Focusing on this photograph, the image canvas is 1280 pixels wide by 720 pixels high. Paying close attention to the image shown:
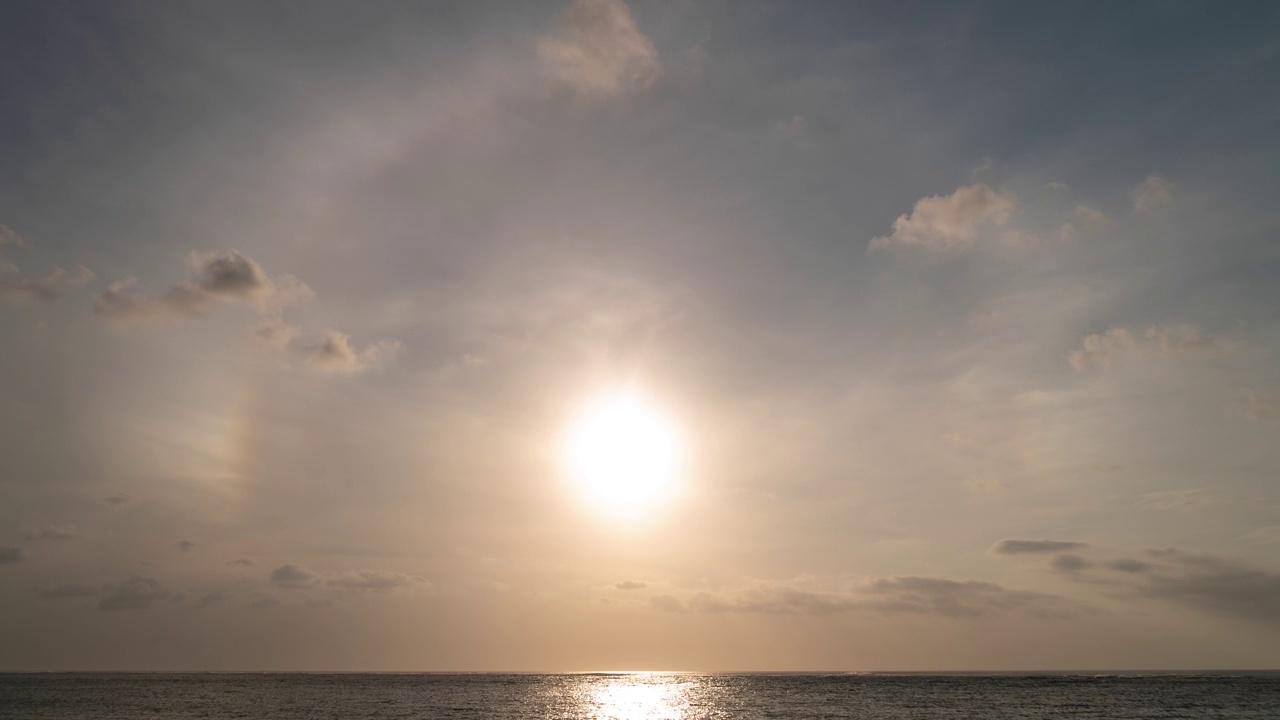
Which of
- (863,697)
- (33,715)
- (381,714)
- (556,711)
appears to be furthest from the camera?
(863,697)

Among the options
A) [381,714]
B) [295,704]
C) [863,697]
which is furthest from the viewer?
[863,697]

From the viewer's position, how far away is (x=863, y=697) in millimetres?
157625

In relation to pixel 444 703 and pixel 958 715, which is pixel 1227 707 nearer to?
pixel 958 715

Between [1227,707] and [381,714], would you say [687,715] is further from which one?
[1227,707]

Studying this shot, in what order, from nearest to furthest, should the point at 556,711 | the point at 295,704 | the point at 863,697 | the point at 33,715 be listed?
the point at 33,715 → the point at 556,711 → the point at 295,704 → the point at 863,697

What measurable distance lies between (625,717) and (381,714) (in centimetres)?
3781

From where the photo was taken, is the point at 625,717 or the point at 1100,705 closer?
the point at 625,717

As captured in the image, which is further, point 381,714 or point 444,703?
point 444,703

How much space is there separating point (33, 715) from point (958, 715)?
135 m

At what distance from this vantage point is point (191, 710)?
123000mm

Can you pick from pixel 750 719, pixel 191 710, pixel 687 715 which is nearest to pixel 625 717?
pixel 687 715

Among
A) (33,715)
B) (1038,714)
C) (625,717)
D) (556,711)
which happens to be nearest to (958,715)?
(1038,714)

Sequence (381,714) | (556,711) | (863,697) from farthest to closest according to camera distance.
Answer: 1. (863,697)
2. (556,711)
3. (381,714)

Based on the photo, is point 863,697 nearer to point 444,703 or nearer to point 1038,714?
point 1038,714
